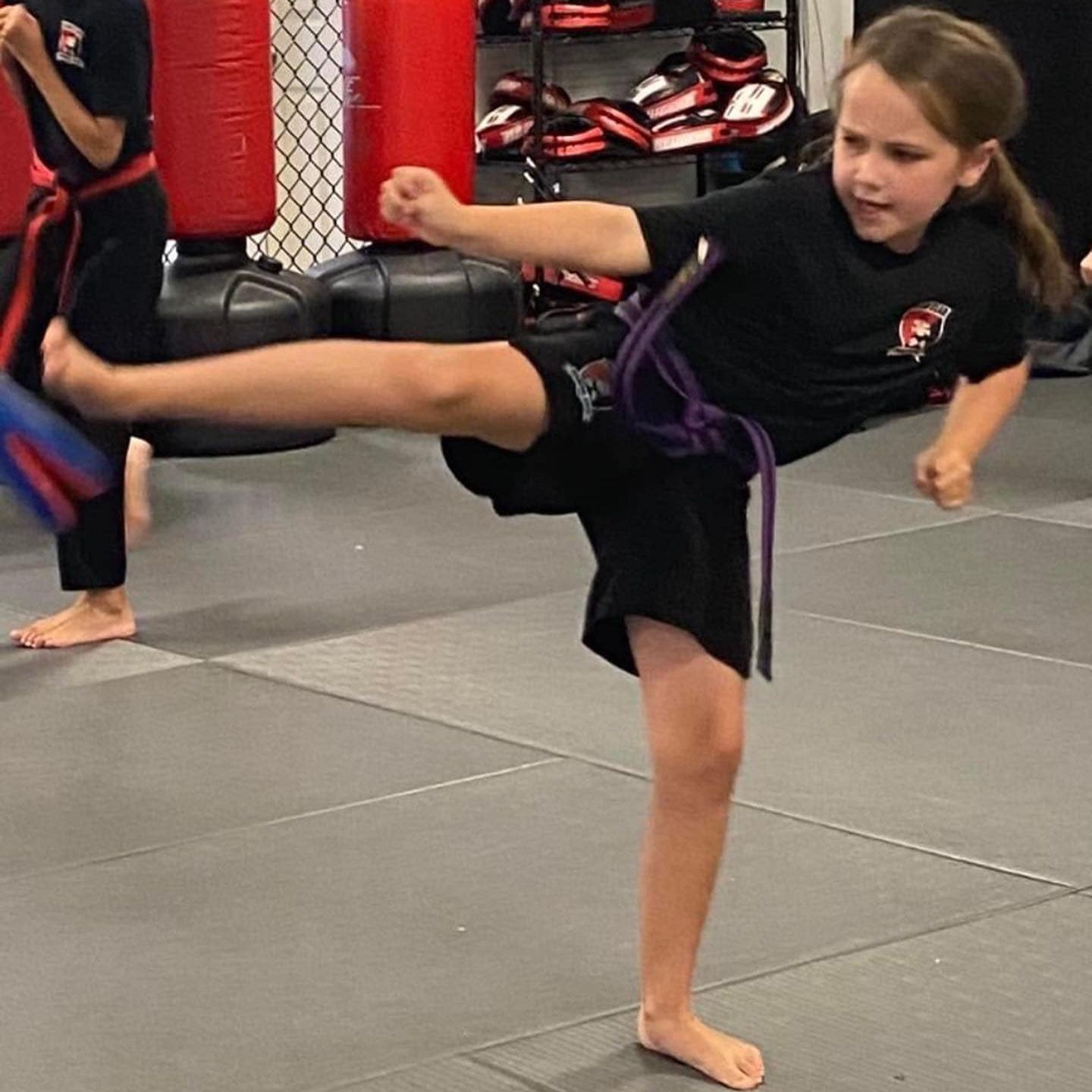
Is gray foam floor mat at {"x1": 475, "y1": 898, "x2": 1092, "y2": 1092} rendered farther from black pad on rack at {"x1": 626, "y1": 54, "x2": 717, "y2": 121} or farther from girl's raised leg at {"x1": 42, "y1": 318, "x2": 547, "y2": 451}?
black pad on rack at {"x1": 626, "y1": 54, "x2": 717, "y2": 121}

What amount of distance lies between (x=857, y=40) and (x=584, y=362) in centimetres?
49

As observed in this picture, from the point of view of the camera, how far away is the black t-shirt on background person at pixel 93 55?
4.11 metres

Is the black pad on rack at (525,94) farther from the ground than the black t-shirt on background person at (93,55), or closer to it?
closer to it

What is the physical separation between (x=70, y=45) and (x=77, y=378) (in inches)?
78.9

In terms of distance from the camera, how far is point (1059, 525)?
5.52m

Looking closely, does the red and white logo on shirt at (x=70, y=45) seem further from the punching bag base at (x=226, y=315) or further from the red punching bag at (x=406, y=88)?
the red punching bag at (x=406, y=88)

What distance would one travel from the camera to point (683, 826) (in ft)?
8.37

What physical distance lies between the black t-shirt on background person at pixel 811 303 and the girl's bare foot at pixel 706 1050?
2.21 ft

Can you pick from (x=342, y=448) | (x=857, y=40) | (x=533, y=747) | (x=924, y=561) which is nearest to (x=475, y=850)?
(x=533, y=747)

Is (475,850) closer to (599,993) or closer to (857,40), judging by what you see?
(599,993)


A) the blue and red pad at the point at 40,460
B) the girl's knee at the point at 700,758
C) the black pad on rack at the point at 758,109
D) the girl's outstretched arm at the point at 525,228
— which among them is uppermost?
the girl's outstretched arm at the point at 525,228

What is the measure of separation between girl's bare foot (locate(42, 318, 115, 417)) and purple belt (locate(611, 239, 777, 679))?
545 mm

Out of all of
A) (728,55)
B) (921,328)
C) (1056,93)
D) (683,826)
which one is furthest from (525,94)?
(683,826)

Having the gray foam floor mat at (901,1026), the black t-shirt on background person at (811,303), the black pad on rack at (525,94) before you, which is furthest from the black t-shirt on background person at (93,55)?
the black pad on rack at (525,94)
